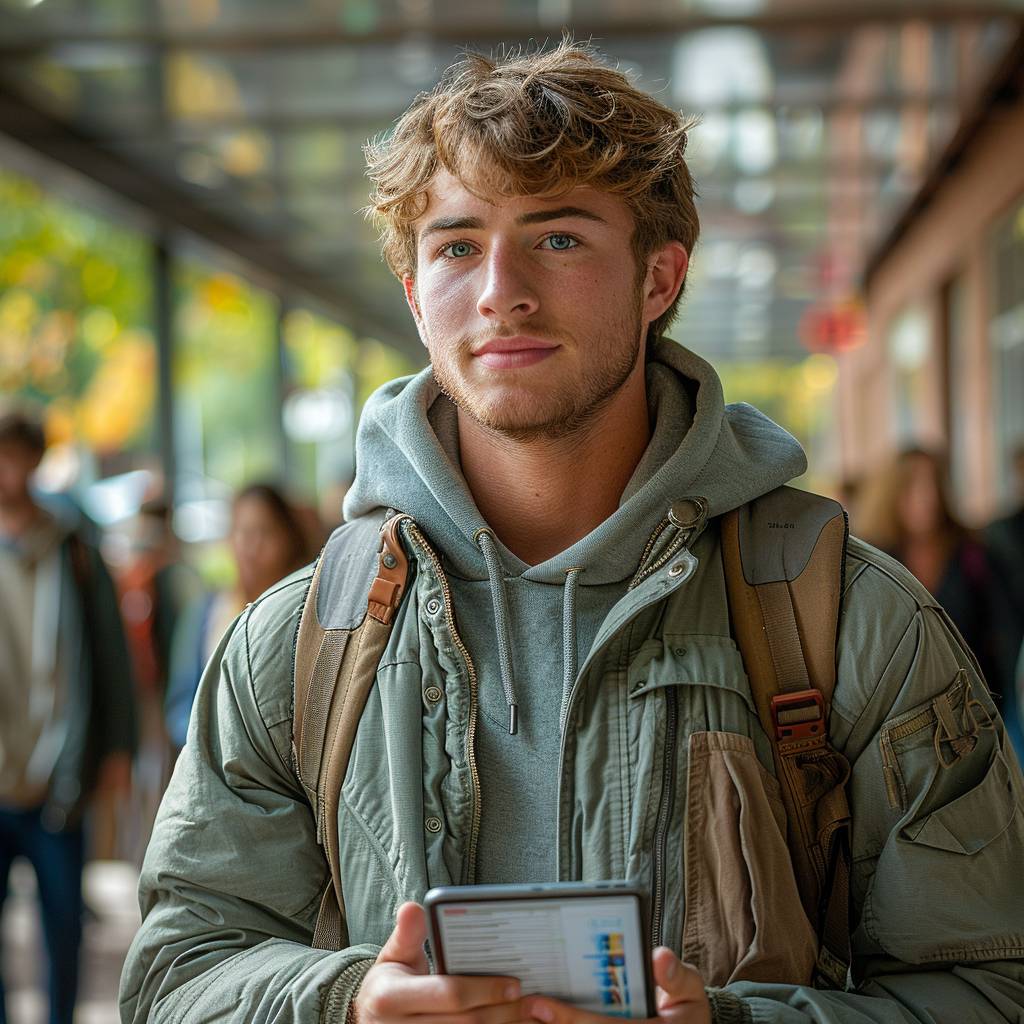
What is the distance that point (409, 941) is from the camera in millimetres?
1892

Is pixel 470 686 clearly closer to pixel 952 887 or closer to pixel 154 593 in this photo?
pixel 952 887

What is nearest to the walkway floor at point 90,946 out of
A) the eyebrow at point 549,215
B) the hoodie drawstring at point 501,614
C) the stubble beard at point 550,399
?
the hoodie drawstring at point 501,614

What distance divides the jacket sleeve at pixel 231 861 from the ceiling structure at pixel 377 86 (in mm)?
3800

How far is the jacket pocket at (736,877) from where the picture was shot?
207cm

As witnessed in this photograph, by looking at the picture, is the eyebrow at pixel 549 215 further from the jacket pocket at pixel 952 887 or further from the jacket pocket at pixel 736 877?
the jacket pocket at pixel 952 887

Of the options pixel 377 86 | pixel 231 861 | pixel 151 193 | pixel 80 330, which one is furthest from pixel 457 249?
pixel 80 330

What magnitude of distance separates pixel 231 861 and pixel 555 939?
0.61 m

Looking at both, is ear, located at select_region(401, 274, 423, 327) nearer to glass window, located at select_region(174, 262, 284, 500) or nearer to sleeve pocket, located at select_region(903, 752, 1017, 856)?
sleeve pocket, located at select_region(903, 752, 1017, 856)

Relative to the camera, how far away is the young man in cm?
208

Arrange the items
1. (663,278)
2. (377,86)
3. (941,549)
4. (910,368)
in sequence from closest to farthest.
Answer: (663,278) → (941,549) → (377,86) → (910,368)

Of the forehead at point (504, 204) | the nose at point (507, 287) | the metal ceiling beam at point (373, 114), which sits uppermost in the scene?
the metal ceiling beam at point (373, 114)

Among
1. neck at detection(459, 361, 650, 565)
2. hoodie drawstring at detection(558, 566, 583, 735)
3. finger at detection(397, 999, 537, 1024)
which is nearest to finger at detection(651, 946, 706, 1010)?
finger at detection(397, 999, 537, 1024)

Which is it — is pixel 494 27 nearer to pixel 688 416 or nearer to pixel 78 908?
pixel 78 908

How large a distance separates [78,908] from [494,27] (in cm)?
506
